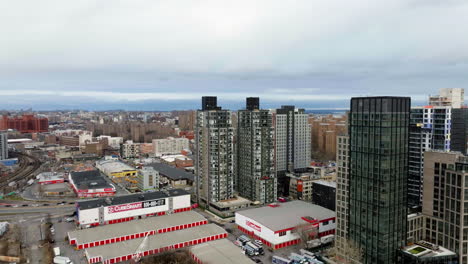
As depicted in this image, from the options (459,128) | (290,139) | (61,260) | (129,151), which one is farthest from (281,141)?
(129,151)

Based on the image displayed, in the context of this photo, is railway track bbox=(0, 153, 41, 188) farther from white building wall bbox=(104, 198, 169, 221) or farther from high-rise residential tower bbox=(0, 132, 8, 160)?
white building wall bbox=(104, 198, 169, 221)

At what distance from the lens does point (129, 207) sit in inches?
2105

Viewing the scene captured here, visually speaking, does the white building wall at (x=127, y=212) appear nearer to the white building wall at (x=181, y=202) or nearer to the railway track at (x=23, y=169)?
the white building wall at (x=181, y=202)

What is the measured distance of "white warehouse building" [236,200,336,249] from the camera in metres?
44.9

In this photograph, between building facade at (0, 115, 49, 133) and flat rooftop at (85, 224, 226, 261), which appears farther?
building facade at (0, 115, 49, 133)

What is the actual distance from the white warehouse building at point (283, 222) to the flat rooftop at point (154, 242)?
4.52 m

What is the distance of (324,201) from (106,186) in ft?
153

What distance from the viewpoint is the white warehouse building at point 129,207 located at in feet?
168

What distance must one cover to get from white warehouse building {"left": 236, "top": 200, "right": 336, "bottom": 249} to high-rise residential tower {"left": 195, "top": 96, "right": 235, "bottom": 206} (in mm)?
10036

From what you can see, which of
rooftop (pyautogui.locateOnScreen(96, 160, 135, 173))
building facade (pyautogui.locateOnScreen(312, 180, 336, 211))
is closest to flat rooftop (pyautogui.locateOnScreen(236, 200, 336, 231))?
building facade (pyautogui.locateOnScreen(312, 180, 336, 211))

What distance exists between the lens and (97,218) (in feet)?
169

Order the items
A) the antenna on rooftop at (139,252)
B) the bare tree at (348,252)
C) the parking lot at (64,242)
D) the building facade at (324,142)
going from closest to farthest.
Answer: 1. the bare tree at (348,252)
2. the antenna on rooftop at (139,252)
3. the parking lot at (64,242)
4. the building facade at (324,142)

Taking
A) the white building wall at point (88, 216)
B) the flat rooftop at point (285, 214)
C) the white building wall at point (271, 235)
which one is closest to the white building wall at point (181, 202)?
the flat rooftop at point (285, 214)

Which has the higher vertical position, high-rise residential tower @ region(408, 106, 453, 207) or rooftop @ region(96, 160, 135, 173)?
high-rise residential tower @ region(408, 106, 453, 207)
